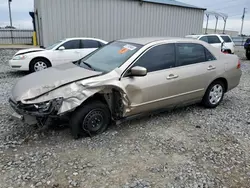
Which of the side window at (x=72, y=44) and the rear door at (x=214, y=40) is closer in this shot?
the side window at (x=72, y=44)

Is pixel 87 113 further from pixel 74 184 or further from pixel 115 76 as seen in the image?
pixel 74 184

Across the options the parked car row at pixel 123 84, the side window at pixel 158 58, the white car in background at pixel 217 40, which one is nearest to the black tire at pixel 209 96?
the parked car row at pixel 123 84

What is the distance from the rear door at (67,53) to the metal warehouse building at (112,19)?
511 centimetres

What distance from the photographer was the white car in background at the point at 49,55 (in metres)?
7.43

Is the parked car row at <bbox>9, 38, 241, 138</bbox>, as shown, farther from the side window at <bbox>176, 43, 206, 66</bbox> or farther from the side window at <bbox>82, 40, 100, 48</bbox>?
the side window at <bbox>82, 40, 100, 48</bbox>

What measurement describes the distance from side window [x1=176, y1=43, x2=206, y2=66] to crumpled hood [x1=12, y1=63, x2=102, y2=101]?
63.6 inches

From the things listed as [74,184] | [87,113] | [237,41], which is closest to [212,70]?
[87,113]

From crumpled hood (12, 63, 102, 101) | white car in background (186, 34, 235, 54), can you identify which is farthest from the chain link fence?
crumpled hood (12, 63, 102, 101)

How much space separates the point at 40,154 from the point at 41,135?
1.69ft

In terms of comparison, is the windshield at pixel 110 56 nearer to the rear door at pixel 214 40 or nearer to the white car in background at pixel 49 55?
→ the white car in background at pixel 49 55

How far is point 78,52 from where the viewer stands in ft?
26.9

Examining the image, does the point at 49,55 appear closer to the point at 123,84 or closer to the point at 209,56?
the point at 123,84

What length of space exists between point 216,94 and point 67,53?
552cm

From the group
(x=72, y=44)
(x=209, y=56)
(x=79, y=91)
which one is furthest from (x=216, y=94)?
(x=72, y=44)
